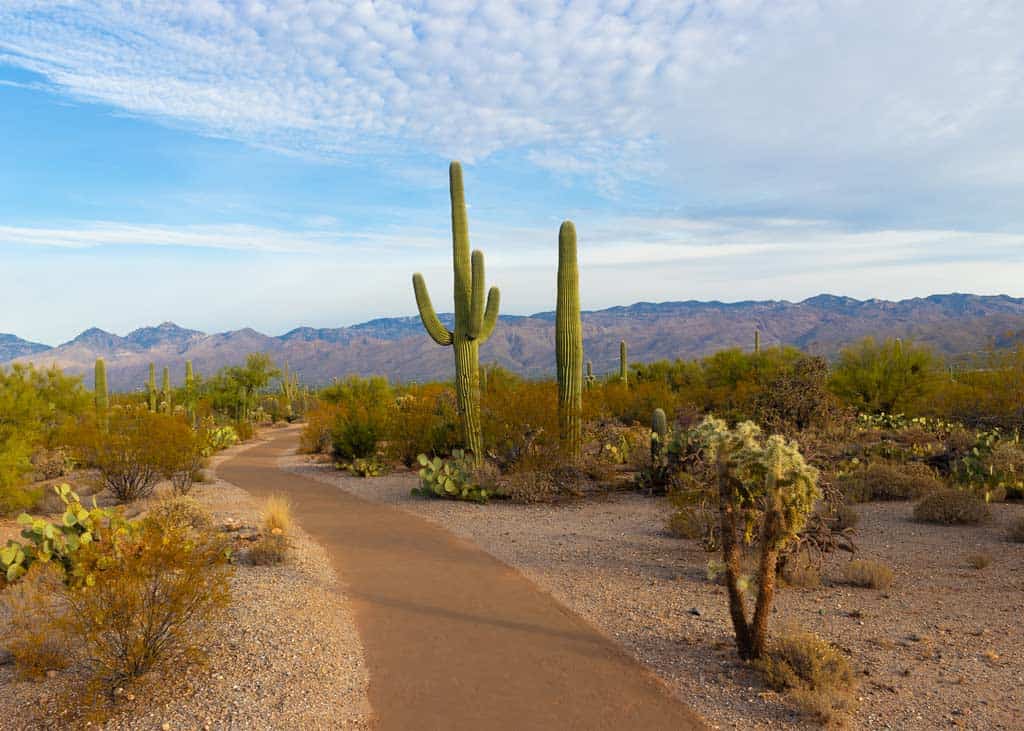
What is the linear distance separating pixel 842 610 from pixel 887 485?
6.98 m

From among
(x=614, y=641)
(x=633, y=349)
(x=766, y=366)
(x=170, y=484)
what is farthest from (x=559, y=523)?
(x=633, y=349)

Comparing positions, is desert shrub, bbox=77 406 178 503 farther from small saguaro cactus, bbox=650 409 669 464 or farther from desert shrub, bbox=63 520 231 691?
small saguaro cactus, bbox=650 409 669 464

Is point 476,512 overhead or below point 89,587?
below

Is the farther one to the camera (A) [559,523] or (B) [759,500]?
(A) [559,523]

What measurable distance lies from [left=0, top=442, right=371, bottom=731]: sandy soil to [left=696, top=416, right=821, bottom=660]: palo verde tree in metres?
3.12

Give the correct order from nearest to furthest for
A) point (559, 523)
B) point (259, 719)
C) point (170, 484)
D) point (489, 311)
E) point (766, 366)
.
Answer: point (259, 719) < point (559, 523) < point (170, 484) < point (489, 311) < point (766, 366)

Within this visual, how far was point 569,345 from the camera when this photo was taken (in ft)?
Answer: 53.0

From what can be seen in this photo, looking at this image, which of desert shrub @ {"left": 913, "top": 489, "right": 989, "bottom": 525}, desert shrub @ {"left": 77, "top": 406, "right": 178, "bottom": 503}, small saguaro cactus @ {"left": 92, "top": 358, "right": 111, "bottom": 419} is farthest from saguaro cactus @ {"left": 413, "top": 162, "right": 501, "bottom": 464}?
small saguaro cactus @ {"left": 92, "top": 358, "right": 111, "bottom": 419}

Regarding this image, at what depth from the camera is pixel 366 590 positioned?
8594 mm

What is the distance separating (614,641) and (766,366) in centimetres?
2675

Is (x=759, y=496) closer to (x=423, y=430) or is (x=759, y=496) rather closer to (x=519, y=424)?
(x=519, y=424)

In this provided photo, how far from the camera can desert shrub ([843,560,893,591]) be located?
27.7ft

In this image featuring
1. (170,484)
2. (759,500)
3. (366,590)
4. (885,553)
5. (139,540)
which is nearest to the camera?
(139,540)

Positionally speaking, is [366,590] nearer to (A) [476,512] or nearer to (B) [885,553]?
(A) [476,512]
